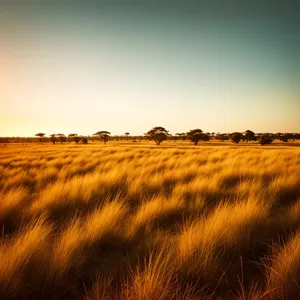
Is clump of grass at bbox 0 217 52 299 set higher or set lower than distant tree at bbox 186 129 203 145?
lower

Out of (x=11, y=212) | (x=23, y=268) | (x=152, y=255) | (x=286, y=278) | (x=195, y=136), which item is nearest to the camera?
(x=286, y=278)

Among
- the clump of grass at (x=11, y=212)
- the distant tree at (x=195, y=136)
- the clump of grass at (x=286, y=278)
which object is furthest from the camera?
the distant tree at (x=195, y=136)

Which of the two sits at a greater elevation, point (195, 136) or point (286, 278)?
point (195, 136)

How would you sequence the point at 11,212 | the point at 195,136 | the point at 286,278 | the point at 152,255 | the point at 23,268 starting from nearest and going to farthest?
the point at 286,278
the point at 23,268
the point at 152,255
the point at 11,212
the point at 195,136

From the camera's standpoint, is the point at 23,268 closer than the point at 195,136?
Yes

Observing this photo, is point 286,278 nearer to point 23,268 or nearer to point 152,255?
point 152,255

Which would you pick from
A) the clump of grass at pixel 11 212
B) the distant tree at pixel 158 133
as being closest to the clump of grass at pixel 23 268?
the clump of grass at pixel 11 212

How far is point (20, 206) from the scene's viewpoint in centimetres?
493

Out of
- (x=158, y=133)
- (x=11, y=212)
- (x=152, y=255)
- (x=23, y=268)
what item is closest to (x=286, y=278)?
(x=152, y=255)

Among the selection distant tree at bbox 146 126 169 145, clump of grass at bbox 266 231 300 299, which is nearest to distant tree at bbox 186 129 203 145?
distant tree at bbox 146 126 169 145

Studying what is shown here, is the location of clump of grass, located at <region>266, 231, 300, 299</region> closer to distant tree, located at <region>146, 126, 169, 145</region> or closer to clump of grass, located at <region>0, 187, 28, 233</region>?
clump of grass, located at <region>0, 187, 28, 233</region>

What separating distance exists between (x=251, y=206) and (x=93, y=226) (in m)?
2.62

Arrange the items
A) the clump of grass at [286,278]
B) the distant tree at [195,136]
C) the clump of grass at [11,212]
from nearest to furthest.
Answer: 1. the clump of grass at [286,278]
2. the clump of grass at [11,212]
3. the distant tree at [195,136]

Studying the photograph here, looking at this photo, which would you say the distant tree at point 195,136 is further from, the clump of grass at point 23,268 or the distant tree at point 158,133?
the clump of grass at point 23,268
